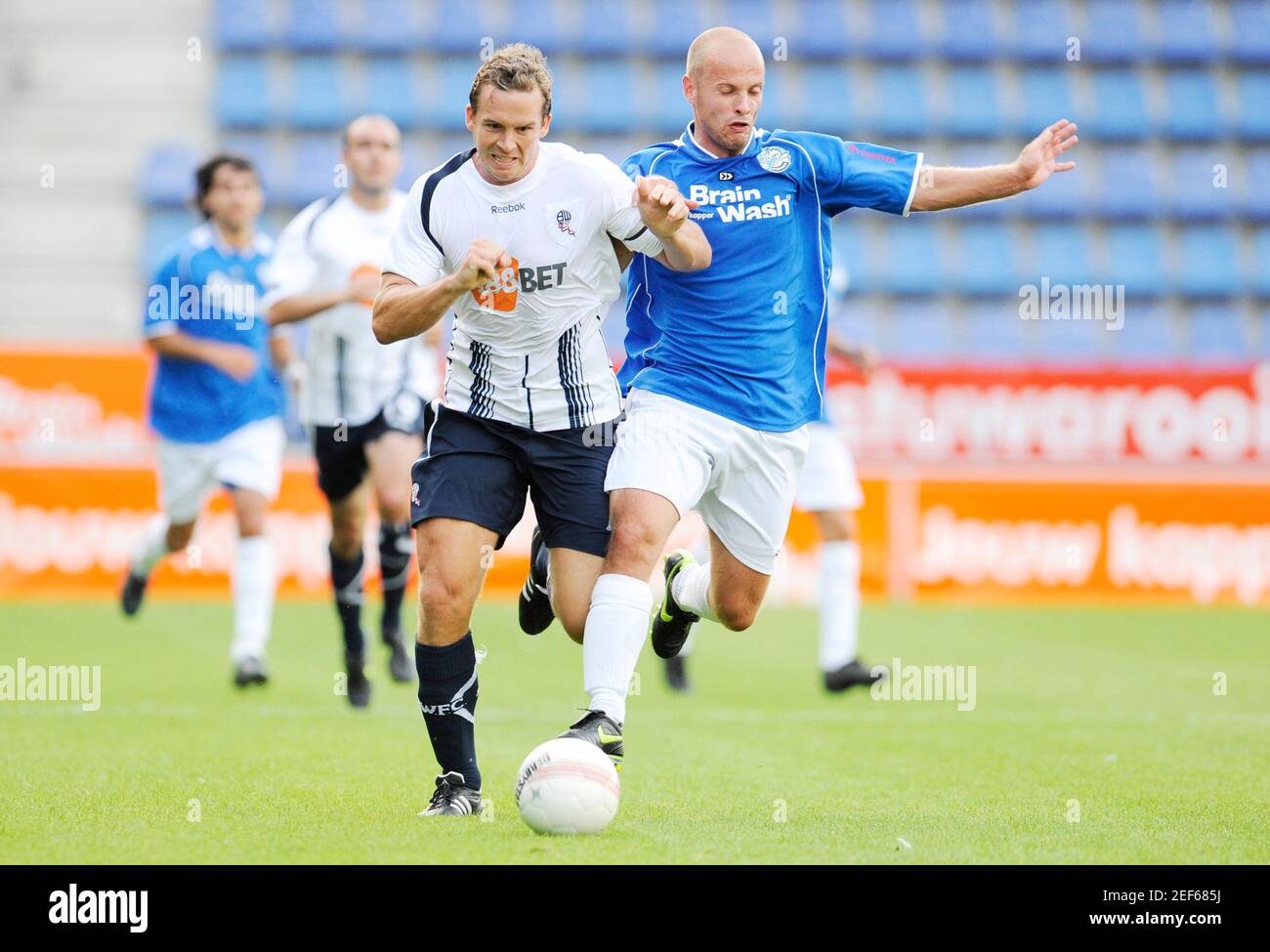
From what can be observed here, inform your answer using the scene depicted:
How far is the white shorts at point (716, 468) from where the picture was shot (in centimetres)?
528

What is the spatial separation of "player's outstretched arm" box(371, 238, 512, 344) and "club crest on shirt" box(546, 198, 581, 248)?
169 millimetres

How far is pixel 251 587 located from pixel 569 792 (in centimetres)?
458

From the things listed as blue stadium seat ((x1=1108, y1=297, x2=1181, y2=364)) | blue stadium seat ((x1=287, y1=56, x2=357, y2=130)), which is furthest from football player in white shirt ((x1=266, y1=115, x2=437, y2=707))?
blue stadium seat ((x1=1108, y1=297, x2=1181, y2=364))

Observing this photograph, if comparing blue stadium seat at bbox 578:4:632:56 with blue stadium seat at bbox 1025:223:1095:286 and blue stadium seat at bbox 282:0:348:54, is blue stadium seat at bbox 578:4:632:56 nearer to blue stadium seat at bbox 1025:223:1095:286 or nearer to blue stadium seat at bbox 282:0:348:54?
blue stadium seat at bbox 282:0:348:54

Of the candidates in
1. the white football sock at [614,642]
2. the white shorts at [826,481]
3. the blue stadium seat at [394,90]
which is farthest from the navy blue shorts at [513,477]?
the blue stadium seat at [394,90]

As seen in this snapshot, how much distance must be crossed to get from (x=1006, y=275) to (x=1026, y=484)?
4.28 m

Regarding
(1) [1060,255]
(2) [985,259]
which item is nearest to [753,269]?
(2) [985,259]

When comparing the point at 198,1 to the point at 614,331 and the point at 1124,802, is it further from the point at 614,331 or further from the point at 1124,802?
the point at 1124,802

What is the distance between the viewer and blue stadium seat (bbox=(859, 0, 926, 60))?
733 inches

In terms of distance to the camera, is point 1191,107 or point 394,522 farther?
point 1191,107

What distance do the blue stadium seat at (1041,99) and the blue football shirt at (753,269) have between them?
13.2 m

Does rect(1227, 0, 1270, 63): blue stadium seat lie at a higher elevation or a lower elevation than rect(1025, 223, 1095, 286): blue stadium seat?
higher

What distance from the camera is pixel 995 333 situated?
1733 centimetres

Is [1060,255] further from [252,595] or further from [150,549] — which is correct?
[252,595]
